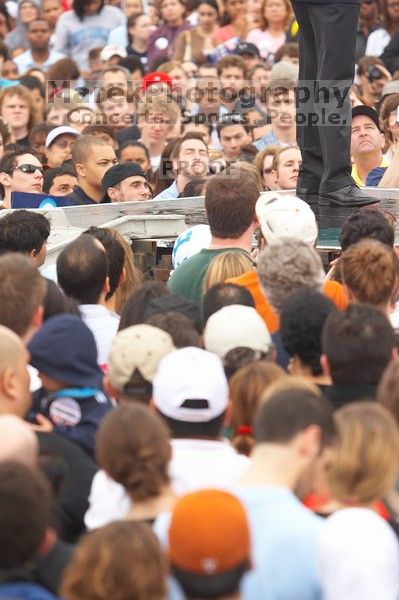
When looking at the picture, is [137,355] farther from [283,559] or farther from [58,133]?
[58,133]

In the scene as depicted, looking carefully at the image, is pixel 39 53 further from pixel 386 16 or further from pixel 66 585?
pixel 66 585

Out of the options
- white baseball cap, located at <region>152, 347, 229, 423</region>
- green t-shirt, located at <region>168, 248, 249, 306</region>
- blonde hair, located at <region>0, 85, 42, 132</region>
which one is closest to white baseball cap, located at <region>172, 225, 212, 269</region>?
green t-shirt, located at <region>168, 248, 249, 306</region>

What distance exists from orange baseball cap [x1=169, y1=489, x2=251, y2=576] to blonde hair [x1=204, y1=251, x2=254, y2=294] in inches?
120

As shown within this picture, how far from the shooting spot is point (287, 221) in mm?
6809

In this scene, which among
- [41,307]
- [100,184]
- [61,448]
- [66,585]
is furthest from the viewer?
[100,184]

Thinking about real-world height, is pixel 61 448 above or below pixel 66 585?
below

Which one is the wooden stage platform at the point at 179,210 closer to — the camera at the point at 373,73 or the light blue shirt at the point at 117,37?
the camera at the point at 373,73

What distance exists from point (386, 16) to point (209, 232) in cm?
946

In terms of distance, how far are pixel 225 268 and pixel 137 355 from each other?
1613 millimetres

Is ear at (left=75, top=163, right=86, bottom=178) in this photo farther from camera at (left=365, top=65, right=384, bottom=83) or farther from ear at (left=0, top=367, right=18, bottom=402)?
ear at (left=0, top=367, right=18, bottom=402)

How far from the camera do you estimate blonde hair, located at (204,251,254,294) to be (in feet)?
22.5

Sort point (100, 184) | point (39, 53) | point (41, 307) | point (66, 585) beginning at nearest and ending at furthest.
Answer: point (66, 585)
point (41, 307)
point (100, 184)
point (39, 53)

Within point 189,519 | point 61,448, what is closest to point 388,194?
point 61,448

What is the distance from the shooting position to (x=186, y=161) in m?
11.3
